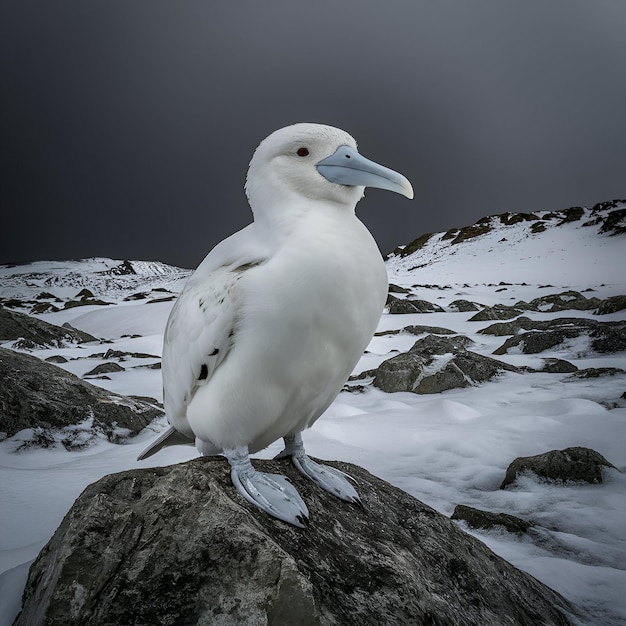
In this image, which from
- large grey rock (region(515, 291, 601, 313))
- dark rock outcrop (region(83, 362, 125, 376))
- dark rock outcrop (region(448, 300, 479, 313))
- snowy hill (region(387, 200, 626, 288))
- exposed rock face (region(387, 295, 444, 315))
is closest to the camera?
dark rock outcrop (region(83, 362, 125, 376))

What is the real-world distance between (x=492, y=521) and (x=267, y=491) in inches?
74.1

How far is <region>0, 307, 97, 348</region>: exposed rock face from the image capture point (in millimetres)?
11648

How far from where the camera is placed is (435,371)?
7.17 metres

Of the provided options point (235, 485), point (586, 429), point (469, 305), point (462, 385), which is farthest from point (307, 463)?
point (469, 305)

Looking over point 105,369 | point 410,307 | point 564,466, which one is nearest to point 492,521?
point 564,466

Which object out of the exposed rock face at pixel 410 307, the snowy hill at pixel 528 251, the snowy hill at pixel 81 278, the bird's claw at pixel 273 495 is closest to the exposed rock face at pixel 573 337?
the exposed rock face at pixel 410 307

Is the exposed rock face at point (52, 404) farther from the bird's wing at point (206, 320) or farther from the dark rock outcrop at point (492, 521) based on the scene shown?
the dark rock outcrop at point (492, 521)

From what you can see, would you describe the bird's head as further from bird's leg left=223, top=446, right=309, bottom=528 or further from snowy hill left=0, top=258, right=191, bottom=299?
snowy hill left=0, top=258, right=191, bottom=299

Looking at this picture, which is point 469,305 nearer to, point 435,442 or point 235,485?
point 435,442

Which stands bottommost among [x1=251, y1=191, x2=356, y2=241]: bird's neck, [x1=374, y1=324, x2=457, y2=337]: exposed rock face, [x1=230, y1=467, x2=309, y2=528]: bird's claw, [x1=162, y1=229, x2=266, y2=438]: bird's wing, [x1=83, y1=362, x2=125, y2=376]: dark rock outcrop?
[x1=374, y1=324, x2=457, y2=337]: exposed rock face

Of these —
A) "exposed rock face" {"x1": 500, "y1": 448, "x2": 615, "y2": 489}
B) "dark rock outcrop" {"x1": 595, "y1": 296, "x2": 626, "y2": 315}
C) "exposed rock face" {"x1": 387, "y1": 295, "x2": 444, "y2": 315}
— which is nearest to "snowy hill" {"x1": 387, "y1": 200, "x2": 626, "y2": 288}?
"exposed rock face" {"x1": 387, "y1": 295, "x2": 444, "y2": 315}

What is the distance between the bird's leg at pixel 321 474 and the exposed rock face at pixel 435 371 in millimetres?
4733

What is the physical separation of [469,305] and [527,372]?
1010cm

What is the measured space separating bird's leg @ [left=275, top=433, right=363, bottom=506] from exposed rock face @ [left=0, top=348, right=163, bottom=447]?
2.61 metres
